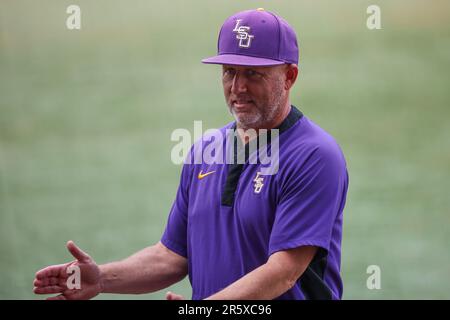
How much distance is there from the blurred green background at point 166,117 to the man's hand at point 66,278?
2.44 m

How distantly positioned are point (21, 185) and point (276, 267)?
12.4ft

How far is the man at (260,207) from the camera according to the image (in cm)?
265

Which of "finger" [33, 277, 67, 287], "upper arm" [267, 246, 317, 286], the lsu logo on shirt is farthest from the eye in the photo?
"finger" [33, 277, 67, 287]

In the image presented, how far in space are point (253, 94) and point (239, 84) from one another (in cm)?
5

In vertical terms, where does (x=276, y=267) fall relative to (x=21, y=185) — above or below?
above

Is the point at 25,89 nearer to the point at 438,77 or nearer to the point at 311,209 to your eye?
the point at 438,77

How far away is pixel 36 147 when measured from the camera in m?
6.24

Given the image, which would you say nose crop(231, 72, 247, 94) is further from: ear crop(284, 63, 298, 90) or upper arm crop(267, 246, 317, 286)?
upper arm crop(267, 246, 317, 286)

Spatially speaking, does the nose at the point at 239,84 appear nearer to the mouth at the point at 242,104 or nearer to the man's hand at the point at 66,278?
the mouth at the point at 242,104

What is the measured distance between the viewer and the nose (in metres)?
2.81

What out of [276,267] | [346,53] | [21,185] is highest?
[346,53]

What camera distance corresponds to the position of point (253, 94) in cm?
281

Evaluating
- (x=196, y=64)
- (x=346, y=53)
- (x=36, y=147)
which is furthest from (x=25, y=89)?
(x=346, y=53)

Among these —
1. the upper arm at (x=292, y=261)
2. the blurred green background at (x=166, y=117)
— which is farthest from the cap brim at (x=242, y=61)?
the blurred green background at (x=166, y=117)
